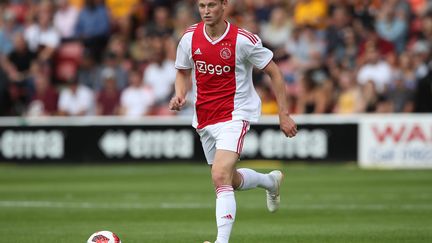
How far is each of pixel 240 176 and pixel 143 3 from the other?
17.2 m

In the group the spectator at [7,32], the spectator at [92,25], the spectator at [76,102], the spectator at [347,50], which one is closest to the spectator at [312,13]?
the spectator at [347,50]

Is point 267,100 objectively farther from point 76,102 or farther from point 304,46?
point 76,102

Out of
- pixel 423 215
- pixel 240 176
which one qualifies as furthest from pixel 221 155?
pixel 423 215

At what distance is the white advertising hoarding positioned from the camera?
2130 cm

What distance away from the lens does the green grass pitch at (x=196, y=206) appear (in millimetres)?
10766

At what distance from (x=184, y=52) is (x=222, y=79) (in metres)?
0.46

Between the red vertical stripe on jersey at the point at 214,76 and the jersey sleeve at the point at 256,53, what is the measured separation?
114 millimetres

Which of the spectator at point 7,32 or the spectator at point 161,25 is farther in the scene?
the spectator at point 7,32

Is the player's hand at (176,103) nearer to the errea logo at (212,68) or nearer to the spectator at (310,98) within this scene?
the errea logo at (212,68)

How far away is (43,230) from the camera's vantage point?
11.3 metres

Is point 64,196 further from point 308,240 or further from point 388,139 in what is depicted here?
point 388,139

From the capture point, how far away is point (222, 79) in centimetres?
948

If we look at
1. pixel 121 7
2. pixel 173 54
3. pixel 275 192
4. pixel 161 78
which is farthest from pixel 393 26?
pixel 275 192

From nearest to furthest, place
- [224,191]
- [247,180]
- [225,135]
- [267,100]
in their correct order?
[224,191]
[225,135]
[247,180]
[267,100]
